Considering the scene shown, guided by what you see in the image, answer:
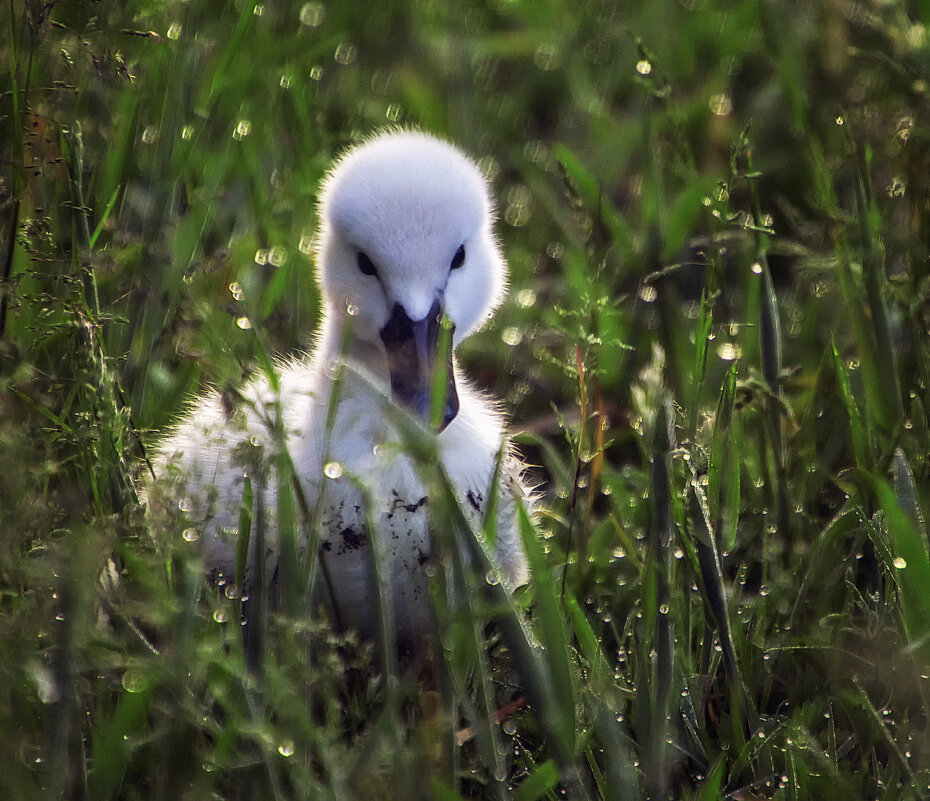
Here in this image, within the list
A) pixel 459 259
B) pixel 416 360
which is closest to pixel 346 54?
pixel 459 259

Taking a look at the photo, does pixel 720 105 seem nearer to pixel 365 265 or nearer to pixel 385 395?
pixel 365 265

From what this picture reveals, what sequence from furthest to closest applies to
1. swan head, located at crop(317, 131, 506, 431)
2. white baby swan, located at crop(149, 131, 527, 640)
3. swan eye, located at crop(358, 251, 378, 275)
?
swan eye, located at crop(358, 251, 378, 275)
swan head, located at crop(317, 131, 506, 431)
white baby swan, located at crop(149, 131, 527, 640)

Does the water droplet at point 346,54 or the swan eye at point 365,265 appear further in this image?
the water droplet at point 346,54

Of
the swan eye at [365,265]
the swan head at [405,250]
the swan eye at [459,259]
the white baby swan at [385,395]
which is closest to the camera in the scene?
the white baby swan at [385,395]

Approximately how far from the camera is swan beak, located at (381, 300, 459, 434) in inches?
99.7

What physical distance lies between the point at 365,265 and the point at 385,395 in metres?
0.45

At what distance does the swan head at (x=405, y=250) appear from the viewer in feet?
8.68

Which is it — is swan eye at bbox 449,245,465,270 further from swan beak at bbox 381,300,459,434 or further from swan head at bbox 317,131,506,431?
swan beak at bbox 381,300,459,434

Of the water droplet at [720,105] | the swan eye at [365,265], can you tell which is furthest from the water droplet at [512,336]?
the water droplet at [720,105]

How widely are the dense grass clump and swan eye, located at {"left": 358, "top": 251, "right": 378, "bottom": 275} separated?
11.2 inches

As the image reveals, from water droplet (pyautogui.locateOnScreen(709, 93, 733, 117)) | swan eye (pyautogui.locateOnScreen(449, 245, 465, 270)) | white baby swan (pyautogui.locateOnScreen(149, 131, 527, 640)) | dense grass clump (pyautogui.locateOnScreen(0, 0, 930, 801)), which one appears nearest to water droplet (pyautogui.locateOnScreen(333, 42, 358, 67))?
dense grass clump (pyautogui.locateOnScreen(0, 0, 930, 801))

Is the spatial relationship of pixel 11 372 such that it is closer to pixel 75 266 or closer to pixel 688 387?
pixel 75 266

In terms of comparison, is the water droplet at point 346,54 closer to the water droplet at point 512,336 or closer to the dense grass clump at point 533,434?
the dense grass clump at point 533,434

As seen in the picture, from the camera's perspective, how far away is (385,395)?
254cm
